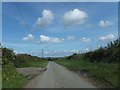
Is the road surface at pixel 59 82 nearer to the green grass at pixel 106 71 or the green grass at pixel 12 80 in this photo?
the green grass at pixel 12 80

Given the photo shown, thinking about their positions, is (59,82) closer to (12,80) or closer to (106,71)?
(12,80)

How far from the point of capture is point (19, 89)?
16875 mm

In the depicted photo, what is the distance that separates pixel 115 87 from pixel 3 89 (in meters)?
6.00

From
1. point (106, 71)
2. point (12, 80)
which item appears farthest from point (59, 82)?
point (106, 71)

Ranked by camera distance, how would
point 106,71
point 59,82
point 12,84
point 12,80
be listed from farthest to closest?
point 106,71 → point 12,80 → point 59,82 → point 12,84

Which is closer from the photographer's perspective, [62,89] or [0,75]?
[62,89]

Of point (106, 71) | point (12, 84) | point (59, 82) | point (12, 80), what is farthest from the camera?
point (106, 71)

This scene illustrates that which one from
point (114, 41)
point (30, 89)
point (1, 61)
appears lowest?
point (30, 89)

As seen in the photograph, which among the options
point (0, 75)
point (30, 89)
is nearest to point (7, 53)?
point (0, 75)

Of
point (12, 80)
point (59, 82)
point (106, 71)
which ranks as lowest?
point (59, 82)

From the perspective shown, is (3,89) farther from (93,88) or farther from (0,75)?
(0,75)

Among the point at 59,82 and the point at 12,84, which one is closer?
the point at 12,84

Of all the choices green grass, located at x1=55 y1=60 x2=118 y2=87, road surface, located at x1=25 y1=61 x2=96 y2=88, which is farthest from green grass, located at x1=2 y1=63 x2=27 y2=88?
green grass, located at x1=55 y1=60 x2=118 y2=87

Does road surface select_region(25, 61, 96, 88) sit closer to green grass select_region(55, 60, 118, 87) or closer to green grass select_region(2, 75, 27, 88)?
green grass select_region(2, 75, 27, 88)
